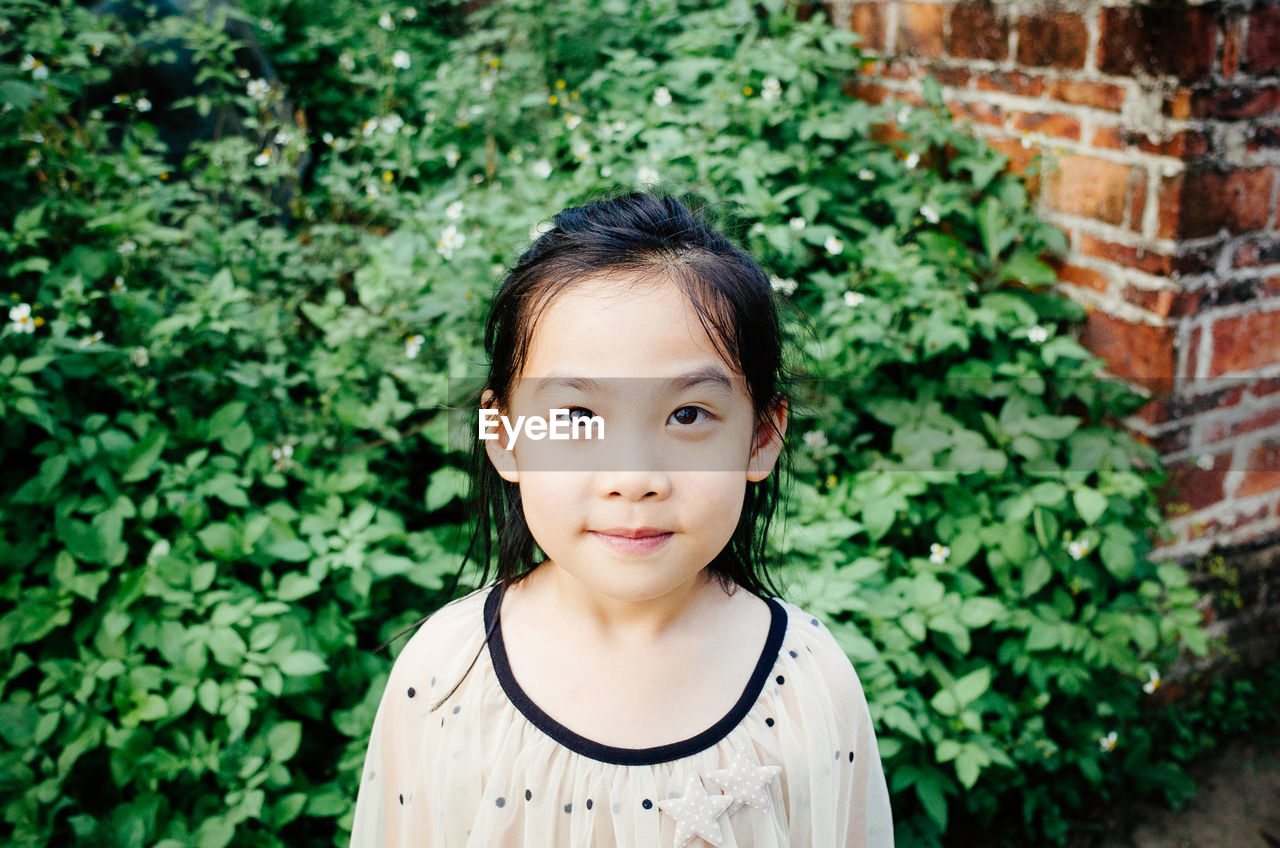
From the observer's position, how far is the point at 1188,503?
7.60ft

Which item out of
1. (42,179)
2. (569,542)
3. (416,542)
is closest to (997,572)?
(416,542)

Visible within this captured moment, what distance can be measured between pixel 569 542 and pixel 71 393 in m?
1.60

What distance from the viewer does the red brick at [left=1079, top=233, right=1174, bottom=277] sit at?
6.79ft

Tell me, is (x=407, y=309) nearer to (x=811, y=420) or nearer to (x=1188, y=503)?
(x=811, y=420)

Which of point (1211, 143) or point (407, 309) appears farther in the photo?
point (407, 309)

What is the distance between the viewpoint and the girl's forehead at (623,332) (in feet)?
3.05

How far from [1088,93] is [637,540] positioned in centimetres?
187

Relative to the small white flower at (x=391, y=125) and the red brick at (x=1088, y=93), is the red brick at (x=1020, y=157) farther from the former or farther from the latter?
the small white flower at (x=391, y=125)

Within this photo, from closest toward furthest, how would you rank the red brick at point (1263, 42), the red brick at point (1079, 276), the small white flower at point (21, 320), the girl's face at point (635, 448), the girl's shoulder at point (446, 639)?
the girl's face at point (635, 448) < the girl's shoulder at point (446, 639) < the small white flower at point (21, 320) < the red brick at point (1263, 42) < the red brick at point (1079, 276)

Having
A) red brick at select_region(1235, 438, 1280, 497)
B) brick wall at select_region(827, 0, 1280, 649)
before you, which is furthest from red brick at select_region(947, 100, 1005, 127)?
red brick at select_region(1235, 438, 1280, 497)

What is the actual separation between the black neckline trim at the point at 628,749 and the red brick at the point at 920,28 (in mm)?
2085

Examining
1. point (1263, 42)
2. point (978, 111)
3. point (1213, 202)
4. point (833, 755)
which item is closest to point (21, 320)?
point (833, 755)

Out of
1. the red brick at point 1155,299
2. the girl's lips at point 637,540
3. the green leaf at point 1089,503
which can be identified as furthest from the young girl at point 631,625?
the red brick at point 1155,299

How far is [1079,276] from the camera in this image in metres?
2.29
